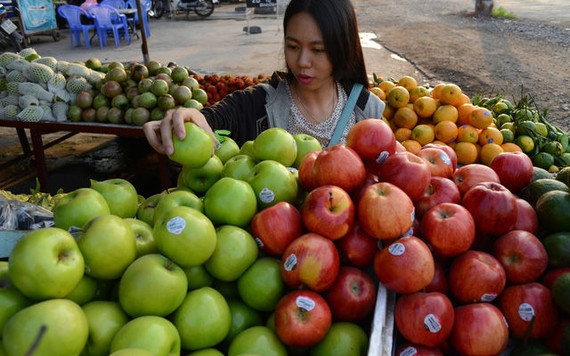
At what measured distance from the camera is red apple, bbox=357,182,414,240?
1269 millimetres

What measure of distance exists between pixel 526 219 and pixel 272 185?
0.88 m

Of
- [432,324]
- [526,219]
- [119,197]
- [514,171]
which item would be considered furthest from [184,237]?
[514,171]

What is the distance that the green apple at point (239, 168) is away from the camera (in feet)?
5.45

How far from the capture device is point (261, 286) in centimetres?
131

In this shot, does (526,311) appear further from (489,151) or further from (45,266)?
(489,151)

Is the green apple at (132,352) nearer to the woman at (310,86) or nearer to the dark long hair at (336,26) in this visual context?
the woman at (310,86)

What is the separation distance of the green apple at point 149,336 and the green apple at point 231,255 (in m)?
0.24

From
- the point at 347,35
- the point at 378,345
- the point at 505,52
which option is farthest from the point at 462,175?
the point at 505,52

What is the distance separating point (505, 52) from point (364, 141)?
459 inches

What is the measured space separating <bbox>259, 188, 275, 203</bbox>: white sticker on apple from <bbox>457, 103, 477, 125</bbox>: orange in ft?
10.4

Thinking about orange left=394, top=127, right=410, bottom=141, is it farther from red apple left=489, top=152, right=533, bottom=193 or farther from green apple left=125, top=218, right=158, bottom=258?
green apple left=125, top=218, right=158, bottom=258

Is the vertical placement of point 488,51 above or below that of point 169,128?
below

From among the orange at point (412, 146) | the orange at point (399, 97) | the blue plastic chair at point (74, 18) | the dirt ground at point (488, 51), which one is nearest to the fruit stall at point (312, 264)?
the orange at point (412, 146)

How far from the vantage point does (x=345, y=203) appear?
4.36 ft
